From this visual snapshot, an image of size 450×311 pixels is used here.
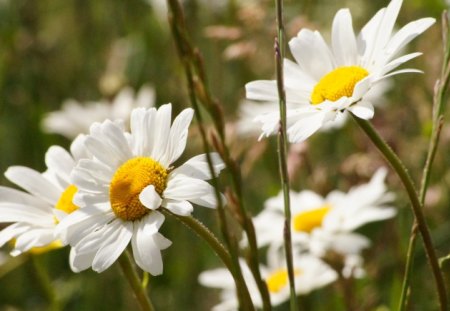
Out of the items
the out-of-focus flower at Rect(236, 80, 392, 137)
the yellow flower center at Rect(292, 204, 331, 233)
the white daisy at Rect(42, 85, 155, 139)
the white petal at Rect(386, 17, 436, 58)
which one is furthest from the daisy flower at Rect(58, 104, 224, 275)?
the white daisy at Rect(42, 85, 155, 139)

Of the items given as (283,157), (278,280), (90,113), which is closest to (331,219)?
(278,280)

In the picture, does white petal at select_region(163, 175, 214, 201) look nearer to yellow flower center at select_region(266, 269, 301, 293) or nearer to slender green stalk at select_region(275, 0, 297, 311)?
slender green stalk at select_region(275, 0, 297, 311)

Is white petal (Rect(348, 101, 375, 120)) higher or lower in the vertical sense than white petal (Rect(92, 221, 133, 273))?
higher

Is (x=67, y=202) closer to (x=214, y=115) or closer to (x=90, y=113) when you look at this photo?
(x=214, y=115)

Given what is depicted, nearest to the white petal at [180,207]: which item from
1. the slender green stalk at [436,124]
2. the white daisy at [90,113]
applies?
the slender green stalk at [436,124]

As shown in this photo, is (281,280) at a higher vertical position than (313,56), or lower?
lower
